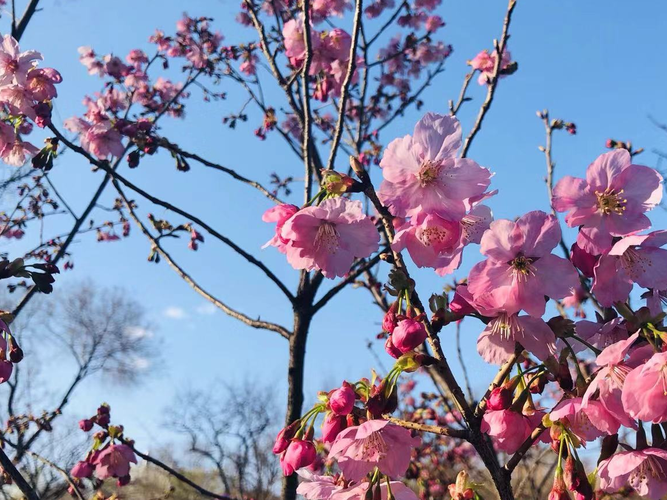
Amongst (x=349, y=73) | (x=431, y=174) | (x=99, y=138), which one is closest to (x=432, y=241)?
(x=431, y=174)

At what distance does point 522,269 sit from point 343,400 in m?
0.40

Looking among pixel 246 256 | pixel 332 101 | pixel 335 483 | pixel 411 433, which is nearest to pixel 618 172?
pixel 411 433

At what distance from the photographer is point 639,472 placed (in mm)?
928

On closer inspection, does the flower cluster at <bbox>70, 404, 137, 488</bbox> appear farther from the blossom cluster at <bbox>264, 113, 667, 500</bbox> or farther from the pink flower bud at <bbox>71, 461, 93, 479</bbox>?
the blossom cluster at <bbox>264, 113, 667, 500</bbox>

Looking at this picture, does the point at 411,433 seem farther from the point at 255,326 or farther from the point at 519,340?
the point at 255,326

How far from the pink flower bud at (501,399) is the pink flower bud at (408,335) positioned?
19cm

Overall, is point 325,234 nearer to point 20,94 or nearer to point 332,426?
point 332,426

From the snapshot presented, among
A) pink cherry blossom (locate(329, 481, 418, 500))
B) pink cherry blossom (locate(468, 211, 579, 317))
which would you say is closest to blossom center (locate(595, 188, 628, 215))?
pink cherry blossom (locate(468, 211, 579, 317))

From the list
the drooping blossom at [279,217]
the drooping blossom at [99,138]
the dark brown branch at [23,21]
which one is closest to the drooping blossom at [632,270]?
the drooping blossom at [279,217]

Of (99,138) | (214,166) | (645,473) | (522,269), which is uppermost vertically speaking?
(99,138)

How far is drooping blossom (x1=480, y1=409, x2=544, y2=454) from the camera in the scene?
3.10 feet

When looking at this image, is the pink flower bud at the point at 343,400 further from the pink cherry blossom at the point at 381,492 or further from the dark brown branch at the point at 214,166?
the dark brown branch at the point at 214,166

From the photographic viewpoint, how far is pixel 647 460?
35.2 inches

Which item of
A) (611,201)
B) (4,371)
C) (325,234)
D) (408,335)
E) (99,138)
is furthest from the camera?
(99,138)
